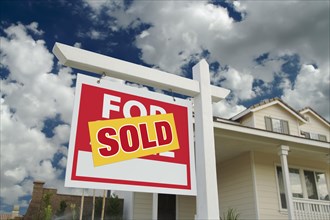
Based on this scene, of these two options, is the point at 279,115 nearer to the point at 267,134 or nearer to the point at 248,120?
the point at 248,120

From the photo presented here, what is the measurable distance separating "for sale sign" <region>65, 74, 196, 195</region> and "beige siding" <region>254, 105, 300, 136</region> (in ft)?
39.2

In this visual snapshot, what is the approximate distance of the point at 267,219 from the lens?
30.7 feet

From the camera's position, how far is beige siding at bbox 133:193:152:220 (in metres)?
9.62

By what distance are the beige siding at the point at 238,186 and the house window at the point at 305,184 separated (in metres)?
1.17

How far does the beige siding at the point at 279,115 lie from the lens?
13377 mm

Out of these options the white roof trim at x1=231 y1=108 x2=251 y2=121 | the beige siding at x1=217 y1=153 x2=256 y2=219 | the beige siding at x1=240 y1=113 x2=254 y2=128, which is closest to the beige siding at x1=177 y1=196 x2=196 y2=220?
the beige siding at x1=217 y1=153 x2=256 y2=219

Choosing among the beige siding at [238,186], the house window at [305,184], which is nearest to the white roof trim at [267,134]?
the beige siding at [238,186]

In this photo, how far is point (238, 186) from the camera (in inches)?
404

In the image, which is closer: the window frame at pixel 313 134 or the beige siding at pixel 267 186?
the beige siding at pixel 267 186

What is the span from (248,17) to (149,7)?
375 cm

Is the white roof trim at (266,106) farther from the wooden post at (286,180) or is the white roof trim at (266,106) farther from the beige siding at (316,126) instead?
the wooden post at (286,180)

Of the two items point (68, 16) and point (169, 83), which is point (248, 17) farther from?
point (169, 83)

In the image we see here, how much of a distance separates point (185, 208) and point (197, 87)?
9564mm

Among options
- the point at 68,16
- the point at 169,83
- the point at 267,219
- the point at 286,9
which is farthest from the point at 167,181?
the point at 267,219
